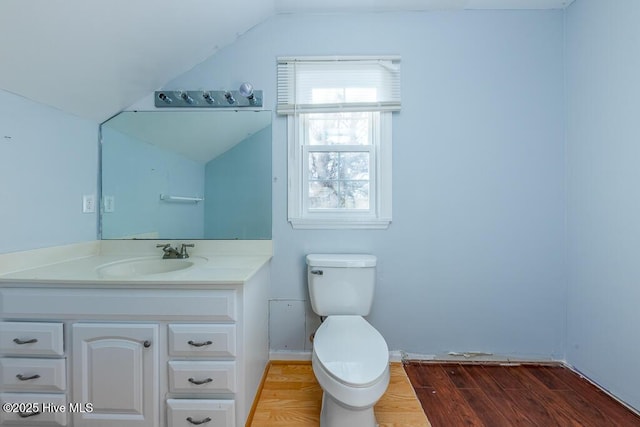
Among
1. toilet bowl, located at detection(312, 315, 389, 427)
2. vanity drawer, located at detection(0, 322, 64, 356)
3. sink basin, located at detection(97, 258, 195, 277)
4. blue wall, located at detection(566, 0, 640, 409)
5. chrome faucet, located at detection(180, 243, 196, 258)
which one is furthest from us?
chrome faucet, located at detection(180, 243, 196, 258)

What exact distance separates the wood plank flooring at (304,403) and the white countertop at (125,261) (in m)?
0.72

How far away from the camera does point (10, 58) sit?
118 cm

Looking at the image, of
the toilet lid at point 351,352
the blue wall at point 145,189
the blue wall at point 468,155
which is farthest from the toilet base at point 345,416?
the blue wall at point 145,189

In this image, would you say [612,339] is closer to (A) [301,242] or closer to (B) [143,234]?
(A) [301,242]

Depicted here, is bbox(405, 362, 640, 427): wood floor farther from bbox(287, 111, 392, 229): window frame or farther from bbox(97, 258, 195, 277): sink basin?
bbox(97, 258, 195, 277): sink basin

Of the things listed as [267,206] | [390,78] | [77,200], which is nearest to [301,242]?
[267,206]

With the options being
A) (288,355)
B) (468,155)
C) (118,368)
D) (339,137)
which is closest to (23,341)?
(118,368)

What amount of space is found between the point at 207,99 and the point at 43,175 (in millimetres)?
942

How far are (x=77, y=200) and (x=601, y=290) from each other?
303cm

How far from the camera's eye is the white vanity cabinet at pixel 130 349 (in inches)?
45.9

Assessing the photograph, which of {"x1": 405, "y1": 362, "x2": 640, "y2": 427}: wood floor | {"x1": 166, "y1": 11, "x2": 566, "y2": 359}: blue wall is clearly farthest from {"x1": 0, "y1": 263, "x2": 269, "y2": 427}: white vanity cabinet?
{"x1": 405, "y1": 362, "x2": 640, "y2": 427}: wood floor

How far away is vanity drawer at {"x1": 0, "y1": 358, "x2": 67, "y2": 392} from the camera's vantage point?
1.17m

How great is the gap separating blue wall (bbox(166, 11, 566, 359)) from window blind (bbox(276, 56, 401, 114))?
7cm

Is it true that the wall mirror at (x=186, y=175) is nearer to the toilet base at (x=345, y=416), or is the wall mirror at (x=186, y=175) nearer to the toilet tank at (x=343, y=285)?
the toilet tank at (x=343, y=285)
